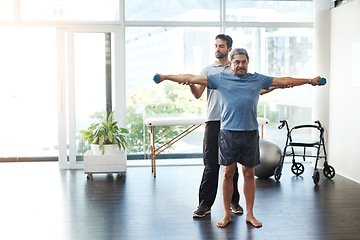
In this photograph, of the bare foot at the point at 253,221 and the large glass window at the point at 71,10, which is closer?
the bare foot at the point at 253,221

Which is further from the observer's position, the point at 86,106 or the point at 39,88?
the point at 39,88

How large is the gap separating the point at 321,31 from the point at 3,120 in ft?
17.2

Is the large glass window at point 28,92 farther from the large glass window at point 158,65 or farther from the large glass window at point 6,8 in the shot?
the large glass window at point 158,65

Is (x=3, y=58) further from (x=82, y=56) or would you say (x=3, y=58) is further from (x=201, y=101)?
(x=201, y=101)

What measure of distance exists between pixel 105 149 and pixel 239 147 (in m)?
2.88

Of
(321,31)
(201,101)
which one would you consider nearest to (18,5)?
(201,101)

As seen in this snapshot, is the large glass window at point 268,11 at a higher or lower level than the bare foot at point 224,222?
higher

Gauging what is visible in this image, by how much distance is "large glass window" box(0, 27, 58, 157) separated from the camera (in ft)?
27.8

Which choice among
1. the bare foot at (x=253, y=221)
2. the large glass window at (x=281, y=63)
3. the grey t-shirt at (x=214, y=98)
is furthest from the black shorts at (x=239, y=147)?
the large glass window at (x=281, y=63)

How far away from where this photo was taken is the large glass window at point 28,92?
27.8ft

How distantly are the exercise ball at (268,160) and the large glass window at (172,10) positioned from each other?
2246mm

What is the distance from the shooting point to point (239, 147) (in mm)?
4125

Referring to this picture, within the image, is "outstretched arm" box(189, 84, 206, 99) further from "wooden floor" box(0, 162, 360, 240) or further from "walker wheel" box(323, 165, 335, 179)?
"walker wheel" box(323, 165, 335, 179)

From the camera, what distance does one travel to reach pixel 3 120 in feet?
28.2
